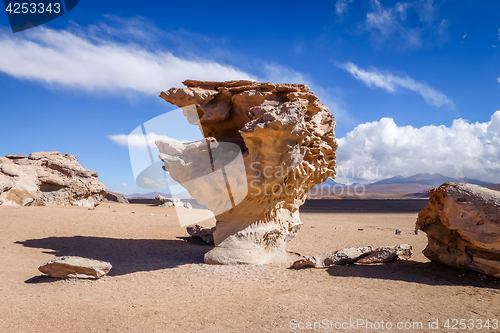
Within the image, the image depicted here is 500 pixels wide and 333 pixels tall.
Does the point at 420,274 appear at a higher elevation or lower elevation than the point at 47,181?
lower

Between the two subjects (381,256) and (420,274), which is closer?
(420,274)

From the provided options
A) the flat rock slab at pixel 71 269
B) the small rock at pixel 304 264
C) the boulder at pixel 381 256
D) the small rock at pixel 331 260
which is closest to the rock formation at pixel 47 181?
the flat rock slab at pixel 71 269

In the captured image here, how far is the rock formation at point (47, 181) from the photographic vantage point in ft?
42.4

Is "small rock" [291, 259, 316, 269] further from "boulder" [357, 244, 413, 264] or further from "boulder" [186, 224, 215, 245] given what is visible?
"boulder" [186, 224, 215, 245]

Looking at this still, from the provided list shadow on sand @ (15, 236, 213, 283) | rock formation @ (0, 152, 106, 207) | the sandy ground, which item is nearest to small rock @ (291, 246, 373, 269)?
the sandy ground

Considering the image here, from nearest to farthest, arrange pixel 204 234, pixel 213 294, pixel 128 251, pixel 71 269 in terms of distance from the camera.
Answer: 1. pixel 213 294
2. pixel 71 269
3. pixel 128 251
4. pixel 204 234

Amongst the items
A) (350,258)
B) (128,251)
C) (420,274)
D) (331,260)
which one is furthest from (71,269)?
(420,274)

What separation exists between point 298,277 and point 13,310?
4.49 m

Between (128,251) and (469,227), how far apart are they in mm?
7644

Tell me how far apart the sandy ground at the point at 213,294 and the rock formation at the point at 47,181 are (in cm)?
566

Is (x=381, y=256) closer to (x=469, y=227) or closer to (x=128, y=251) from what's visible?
(x=469, y=227)

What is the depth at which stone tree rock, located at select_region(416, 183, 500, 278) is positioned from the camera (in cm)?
513

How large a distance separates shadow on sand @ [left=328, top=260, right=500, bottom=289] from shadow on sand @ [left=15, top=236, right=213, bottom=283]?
3.52 meters

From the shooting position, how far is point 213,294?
4934 millimetres
